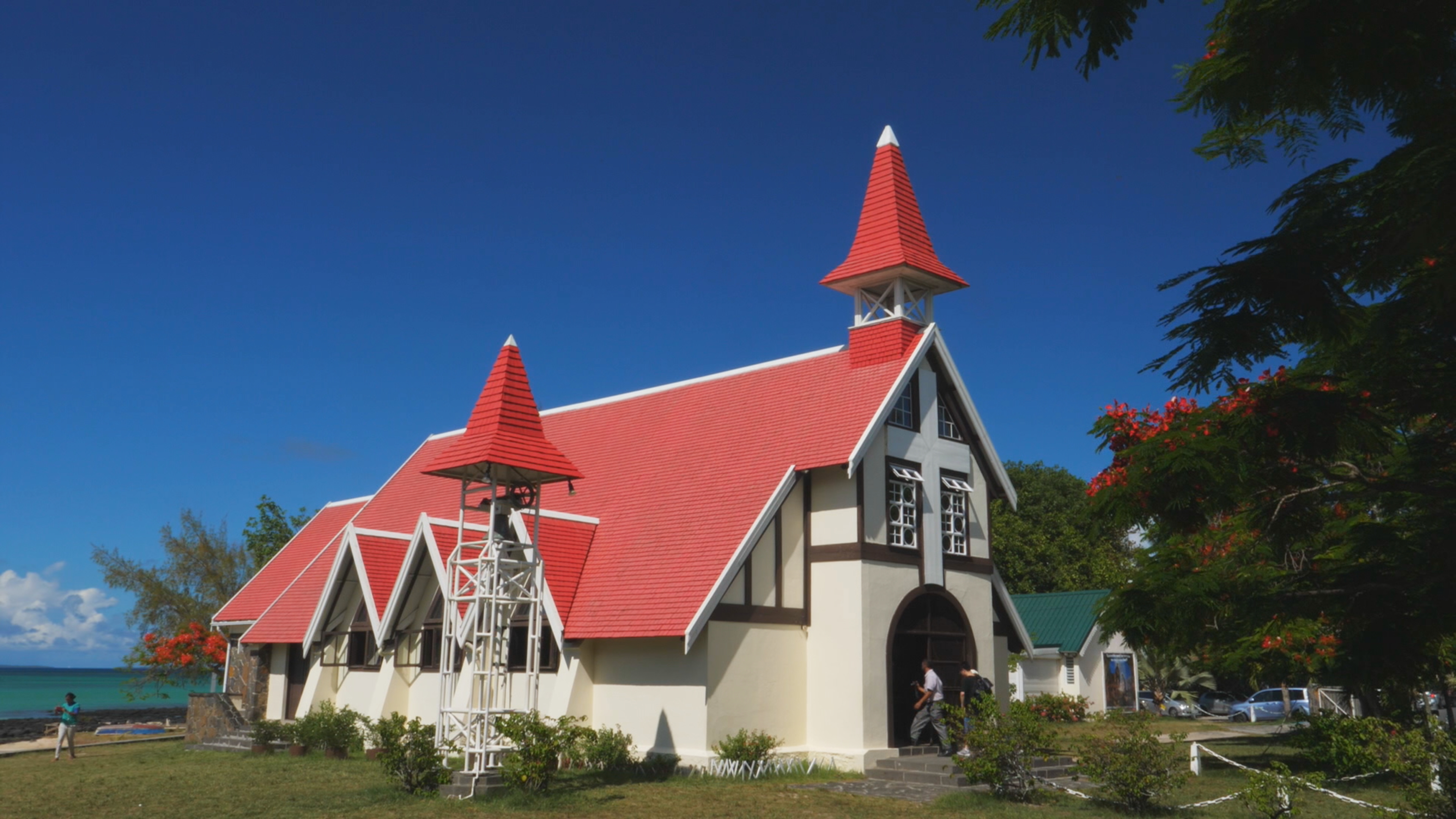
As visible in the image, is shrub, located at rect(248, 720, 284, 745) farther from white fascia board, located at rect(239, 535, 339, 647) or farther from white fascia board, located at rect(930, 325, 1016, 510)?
white fascia board, located at rect(930, 325, 1016, 510)

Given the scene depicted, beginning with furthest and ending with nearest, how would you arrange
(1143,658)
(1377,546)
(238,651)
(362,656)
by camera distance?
(1143,658) → (238,651) → (362,656) → (1377,546)

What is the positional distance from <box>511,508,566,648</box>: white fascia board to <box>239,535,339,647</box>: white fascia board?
8678mm

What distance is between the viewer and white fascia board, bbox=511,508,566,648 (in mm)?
19969

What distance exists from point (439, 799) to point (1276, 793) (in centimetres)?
1067

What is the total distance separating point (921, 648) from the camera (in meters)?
21.3

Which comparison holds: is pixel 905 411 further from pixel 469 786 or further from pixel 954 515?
pixel 469 786

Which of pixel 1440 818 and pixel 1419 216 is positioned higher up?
pixel 1419 216

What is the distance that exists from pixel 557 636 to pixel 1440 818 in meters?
13.9

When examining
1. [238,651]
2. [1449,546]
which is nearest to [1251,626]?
[1449,546]

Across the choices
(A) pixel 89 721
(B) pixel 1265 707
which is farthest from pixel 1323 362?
(A) pixel 89 721

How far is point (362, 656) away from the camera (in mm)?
25453

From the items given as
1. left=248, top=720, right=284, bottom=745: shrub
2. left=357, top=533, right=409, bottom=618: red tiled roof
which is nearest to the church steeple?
left=357, top=533, right=409, bottom=618: red tiled roof

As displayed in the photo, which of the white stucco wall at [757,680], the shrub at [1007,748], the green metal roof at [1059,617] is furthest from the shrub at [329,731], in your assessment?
the green metal roof at [1059,617]

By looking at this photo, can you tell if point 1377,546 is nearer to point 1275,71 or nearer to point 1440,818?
point 1440,818
